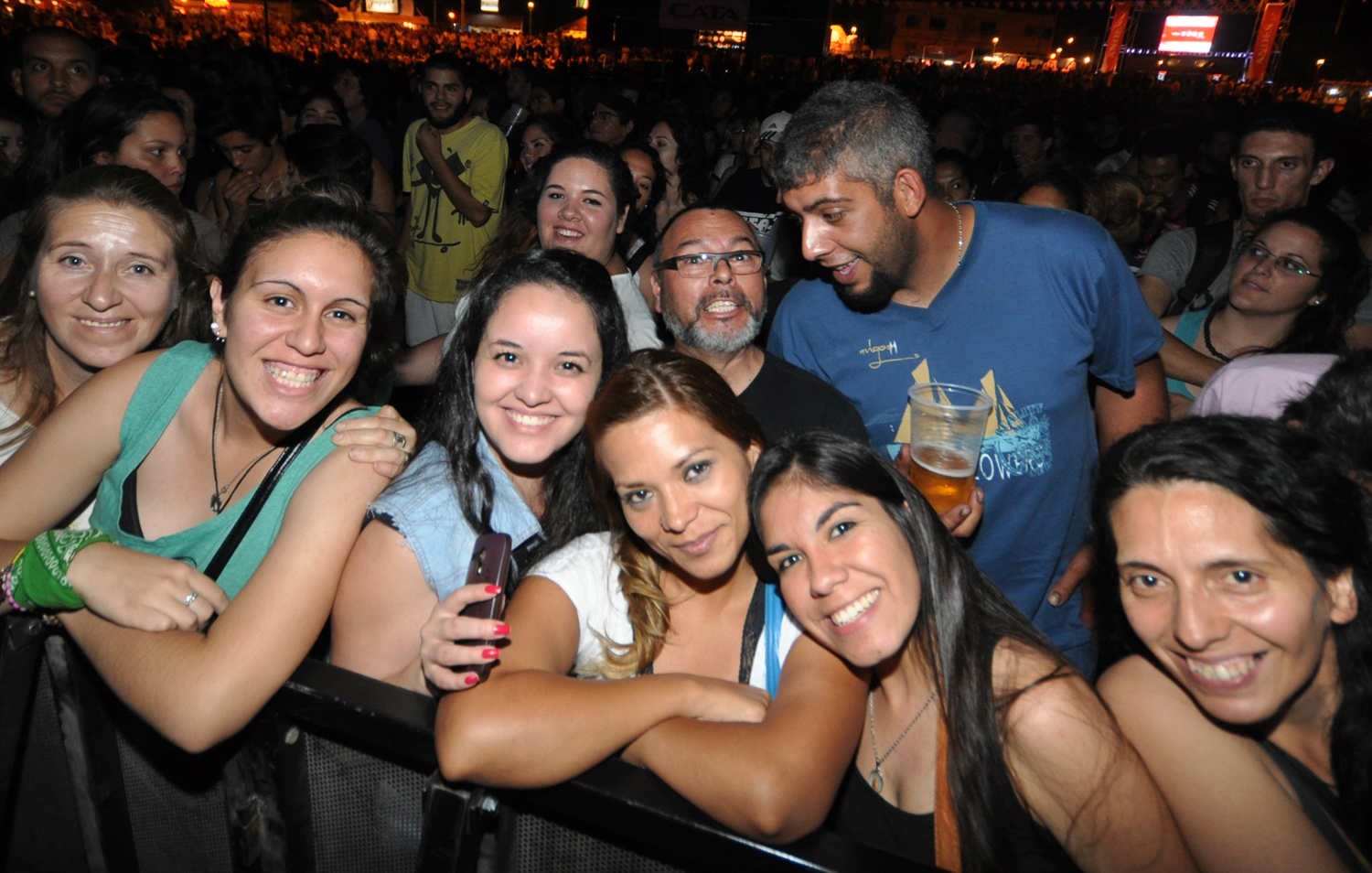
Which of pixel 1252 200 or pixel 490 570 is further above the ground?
pixel 1252 200

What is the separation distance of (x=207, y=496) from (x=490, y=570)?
1212 millimetres

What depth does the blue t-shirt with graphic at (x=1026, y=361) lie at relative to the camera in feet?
8.20

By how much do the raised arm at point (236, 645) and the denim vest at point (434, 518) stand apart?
13cm

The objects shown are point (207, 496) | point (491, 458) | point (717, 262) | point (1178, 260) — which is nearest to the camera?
point (207, 496)

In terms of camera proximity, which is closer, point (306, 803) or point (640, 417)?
point (306, 803)

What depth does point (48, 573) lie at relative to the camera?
1596 mm

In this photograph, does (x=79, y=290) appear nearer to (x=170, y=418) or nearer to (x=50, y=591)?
(x=170, y=418)

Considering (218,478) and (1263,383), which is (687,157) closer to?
(1263,383)

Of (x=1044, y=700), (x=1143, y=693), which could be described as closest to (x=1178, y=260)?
(x=1143, y=693)

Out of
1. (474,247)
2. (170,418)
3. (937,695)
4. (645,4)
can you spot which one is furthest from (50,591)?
(645,4)

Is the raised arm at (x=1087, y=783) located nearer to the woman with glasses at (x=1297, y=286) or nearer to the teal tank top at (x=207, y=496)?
the teal tank top at (x=207, y=496)

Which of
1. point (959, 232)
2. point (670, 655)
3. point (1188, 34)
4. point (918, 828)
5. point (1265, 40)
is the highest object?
point (1188, 34)

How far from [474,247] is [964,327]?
3.89 m

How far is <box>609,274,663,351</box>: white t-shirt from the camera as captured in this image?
3.57m
